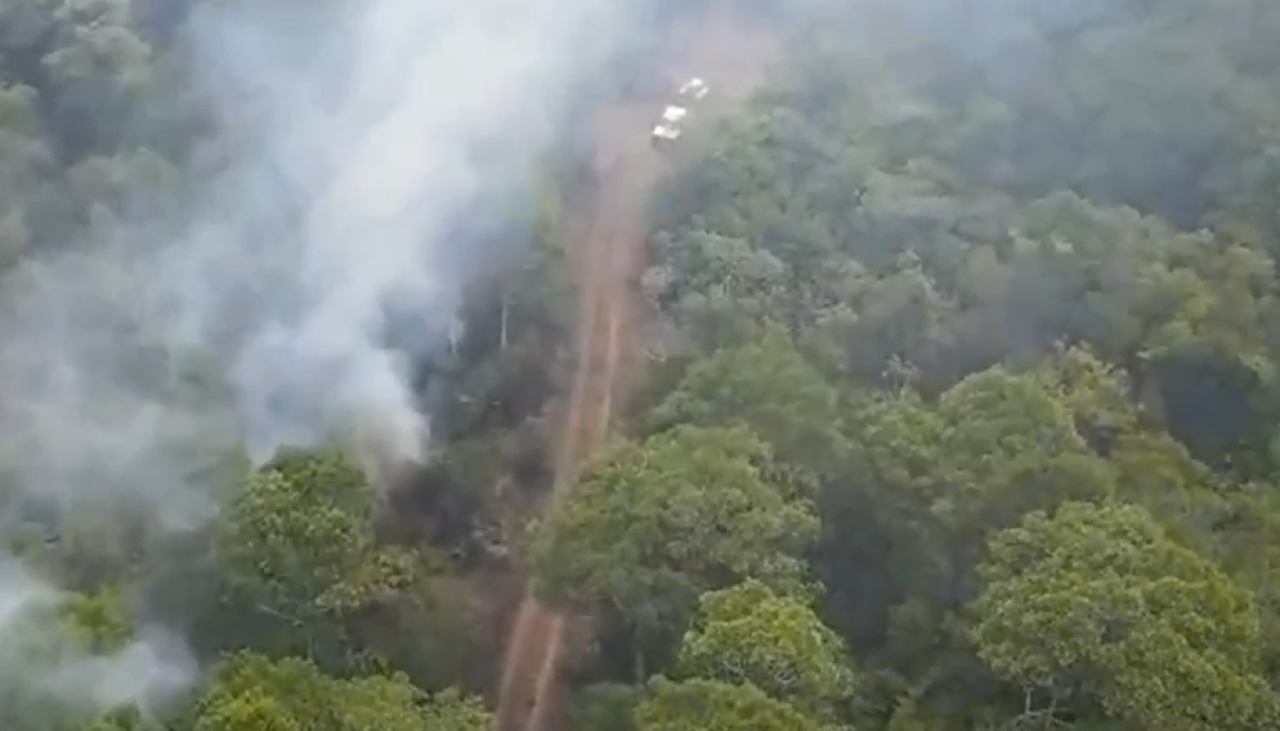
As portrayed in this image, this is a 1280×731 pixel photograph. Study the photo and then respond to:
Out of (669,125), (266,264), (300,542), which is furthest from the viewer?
(669,125)

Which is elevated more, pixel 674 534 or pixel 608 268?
pixel 608 268

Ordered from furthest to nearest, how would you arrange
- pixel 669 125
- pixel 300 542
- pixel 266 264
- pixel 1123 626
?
pixel 669 125 → pixel 266 264 → pixel 300 542 → pixel 1123 626

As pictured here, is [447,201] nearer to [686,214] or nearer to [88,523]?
[686,214]

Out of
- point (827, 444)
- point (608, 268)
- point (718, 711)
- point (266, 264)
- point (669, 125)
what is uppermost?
point (669, 125)

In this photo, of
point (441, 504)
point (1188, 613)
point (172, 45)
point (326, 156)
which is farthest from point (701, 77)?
point (1188, 613)

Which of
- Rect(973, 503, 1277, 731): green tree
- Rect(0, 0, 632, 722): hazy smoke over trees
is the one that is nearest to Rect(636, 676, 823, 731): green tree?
Rect(973, 503, 1277, 731): green tree

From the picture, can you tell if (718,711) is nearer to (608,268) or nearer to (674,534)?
(674,534)

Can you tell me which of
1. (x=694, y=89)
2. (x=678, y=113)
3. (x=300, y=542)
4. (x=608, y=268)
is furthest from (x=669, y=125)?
(x=300, y=542)

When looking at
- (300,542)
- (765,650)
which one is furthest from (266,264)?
(765,650)

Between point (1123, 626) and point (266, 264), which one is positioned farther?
point (266, 264)

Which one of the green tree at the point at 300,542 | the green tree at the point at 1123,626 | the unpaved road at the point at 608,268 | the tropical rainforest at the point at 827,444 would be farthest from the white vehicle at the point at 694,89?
the green tree at the point at 1123,626
